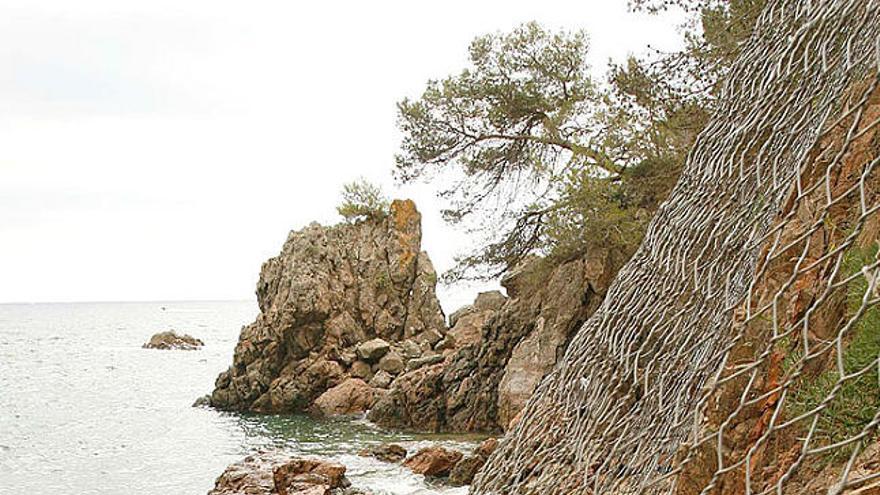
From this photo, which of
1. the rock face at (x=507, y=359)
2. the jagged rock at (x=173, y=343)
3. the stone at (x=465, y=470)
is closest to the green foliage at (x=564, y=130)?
the rock face at (x=507, y=359)

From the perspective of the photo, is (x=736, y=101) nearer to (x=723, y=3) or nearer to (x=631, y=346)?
(x=631, y=346)

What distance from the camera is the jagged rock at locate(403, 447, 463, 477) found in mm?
10344

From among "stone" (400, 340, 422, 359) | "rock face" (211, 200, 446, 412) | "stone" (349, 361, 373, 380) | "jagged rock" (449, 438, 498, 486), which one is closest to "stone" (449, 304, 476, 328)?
"rock face" (211, 200, 446, 412)

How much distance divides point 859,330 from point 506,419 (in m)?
11.7

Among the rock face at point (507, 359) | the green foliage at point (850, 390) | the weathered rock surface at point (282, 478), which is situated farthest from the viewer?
the rock face at point (507, 359)

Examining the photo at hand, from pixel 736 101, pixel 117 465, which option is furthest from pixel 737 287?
pixel 117 465

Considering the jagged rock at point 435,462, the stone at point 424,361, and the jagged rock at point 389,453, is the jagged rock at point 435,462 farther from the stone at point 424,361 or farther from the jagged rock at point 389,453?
the stone at point 424,361

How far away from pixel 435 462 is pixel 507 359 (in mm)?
4901

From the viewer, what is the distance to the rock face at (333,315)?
20.0 metres

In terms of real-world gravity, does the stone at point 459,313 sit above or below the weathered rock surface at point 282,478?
above

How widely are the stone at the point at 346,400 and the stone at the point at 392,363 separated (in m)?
0.61

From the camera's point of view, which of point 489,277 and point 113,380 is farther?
point 113,380

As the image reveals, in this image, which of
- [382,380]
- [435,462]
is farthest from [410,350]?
[435,462]

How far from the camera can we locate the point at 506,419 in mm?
13938
